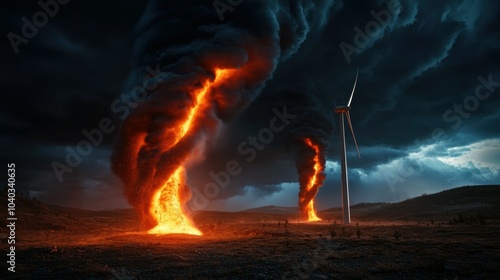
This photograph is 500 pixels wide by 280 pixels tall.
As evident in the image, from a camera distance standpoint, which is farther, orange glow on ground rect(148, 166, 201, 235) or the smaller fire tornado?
the smaller fire tornado

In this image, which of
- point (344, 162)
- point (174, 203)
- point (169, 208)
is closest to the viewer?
point (169, 208)

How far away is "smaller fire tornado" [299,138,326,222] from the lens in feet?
295

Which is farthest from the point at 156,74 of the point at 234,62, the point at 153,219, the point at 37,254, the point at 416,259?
the point at 416,259

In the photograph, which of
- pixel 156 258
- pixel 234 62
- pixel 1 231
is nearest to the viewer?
pixel 156 258

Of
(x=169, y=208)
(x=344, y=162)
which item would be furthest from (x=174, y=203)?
(x=344, y=162)

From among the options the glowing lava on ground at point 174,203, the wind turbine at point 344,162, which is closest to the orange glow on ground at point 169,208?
the glowing lava on ground at point 174,203

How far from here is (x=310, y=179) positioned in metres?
90.3

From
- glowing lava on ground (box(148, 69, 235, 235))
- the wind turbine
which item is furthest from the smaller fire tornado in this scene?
glowing lava on ground (box(148, 69, 235, 235))

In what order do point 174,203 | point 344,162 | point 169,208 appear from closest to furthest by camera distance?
1. point 169,208
2. point 174,203
3. point 344,162

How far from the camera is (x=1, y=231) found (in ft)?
144

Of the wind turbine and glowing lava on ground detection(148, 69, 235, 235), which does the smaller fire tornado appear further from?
glowing lava on ground detection(148, 69, 235, 235)

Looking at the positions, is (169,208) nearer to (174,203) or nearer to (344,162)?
(174,203)

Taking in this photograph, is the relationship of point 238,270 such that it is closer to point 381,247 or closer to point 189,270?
point 189,270

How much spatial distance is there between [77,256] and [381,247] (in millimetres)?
22275
